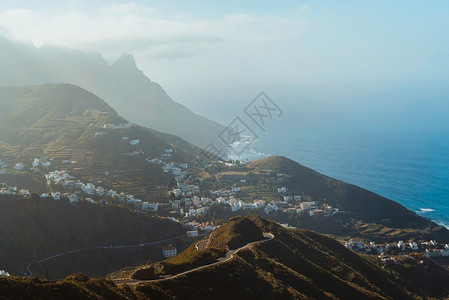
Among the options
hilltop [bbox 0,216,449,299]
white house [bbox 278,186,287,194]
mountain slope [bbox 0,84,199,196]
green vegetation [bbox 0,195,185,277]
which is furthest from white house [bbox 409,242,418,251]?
mountain slope [bbox 0,84,199,196]

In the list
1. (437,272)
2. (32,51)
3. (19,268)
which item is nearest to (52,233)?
(19,268)

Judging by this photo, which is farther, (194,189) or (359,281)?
(194,189)

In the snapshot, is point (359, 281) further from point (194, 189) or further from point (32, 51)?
point (32, 51)

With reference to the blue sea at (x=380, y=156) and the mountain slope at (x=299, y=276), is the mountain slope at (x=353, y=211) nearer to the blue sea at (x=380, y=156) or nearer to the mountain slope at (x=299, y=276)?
the blue sea at (x=380, y=156)

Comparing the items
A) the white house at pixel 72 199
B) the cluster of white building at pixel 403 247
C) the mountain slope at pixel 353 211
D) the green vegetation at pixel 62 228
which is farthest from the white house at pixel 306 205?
the white house at pixel 72 199

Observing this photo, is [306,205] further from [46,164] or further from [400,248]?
[46,164]

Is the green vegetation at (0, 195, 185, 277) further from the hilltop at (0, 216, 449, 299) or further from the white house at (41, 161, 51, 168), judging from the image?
the white house at (41, 161, 51, 168)
